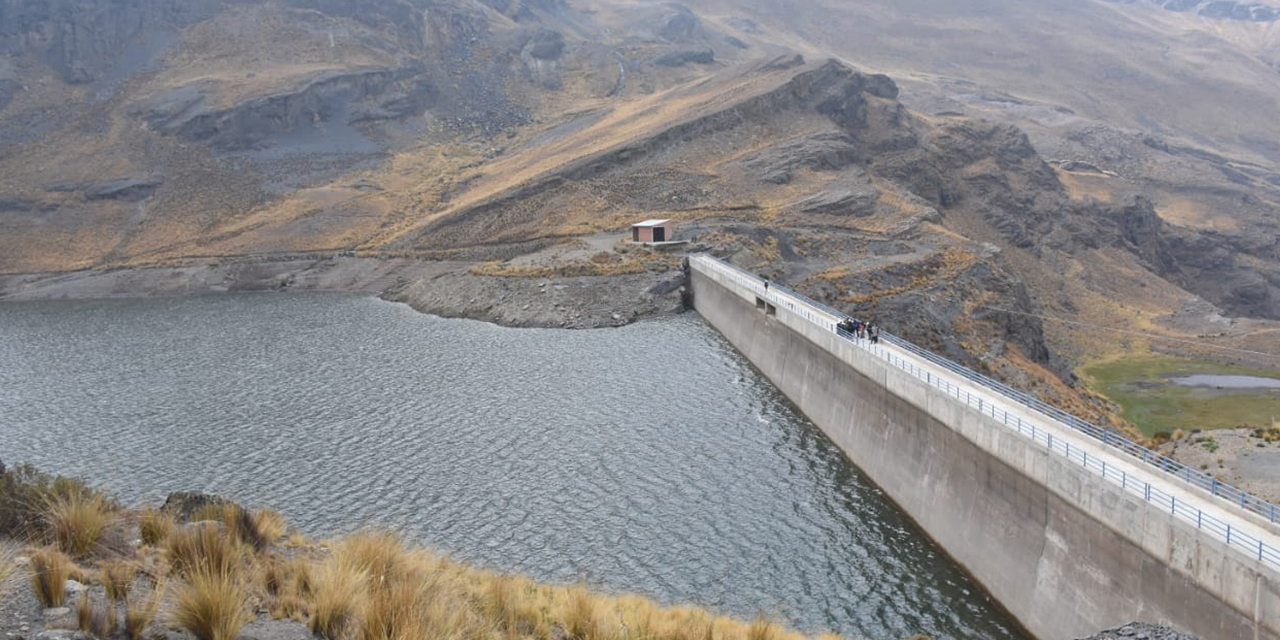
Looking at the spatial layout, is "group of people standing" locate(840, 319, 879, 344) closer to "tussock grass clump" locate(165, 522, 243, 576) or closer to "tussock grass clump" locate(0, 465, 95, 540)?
"tussock grass clump" locate(165, 522, 243, 576)

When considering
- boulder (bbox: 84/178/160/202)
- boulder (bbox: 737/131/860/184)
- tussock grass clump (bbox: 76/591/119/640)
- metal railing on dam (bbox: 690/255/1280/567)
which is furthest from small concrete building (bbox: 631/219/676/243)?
boulder (bbox: 84/178/160/202)

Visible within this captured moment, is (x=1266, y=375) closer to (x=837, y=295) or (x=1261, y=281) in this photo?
(x=837, y=295)

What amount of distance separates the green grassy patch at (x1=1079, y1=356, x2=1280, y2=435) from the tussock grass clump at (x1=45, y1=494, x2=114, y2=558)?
1840 inches

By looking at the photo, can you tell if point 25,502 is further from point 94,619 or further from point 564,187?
point 564,187

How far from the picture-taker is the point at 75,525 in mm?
12805

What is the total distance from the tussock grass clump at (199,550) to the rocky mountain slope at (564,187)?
135ft

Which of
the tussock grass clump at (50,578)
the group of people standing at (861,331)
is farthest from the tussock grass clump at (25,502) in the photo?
the group of people standing at (861,331)

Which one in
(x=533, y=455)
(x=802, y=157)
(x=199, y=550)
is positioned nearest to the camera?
(x=199, y=550)

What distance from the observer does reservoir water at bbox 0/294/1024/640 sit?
23000 mm

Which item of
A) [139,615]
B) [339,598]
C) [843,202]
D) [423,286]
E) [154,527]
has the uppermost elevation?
[139,615]

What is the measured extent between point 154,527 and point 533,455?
63.1 feet

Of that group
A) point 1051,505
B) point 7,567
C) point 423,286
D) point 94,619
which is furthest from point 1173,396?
point 423,286

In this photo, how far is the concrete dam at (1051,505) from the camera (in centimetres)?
1550

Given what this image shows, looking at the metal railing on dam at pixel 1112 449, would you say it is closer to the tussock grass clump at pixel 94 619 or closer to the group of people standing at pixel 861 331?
the group of people standing at pixel 861 331
